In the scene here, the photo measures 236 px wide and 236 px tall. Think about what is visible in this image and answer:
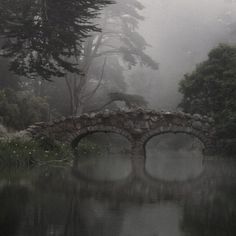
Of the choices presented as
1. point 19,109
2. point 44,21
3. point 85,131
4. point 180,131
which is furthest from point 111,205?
point 180,131

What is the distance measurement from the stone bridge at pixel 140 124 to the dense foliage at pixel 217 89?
1.28 m

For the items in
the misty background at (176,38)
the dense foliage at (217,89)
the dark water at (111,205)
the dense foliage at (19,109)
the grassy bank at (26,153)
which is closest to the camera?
the dark water at (111,205)

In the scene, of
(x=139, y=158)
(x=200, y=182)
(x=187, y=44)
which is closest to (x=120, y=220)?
(x=200, y=182)

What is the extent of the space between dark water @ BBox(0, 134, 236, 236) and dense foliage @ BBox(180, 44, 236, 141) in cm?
1572

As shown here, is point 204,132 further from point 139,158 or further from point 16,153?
point 16,153

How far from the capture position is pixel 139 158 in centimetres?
3603

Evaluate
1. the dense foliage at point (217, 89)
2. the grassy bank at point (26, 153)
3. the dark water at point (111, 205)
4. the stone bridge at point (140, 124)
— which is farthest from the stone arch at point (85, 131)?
the dark water at point (111, 205)

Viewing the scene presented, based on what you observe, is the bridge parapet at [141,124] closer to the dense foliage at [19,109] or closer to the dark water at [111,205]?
the dense foliage at [19,109]

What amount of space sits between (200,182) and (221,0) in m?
80.6

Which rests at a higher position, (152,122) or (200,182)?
(152,122)

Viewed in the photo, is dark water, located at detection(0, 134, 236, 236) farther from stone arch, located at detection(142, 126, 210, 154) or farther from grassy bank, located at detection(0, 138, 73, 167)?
stone arch, located at detection(142, 126, 210, 154)

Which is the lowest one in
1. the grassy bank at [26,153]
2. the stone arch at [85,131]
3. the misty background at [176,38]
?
the grassy bank at [26,153]

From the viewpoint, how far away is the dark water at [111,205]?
9.56 metres

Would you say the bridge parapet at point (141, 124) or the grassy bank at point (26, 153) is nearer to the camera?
the grassy bank at point (26, 153)
